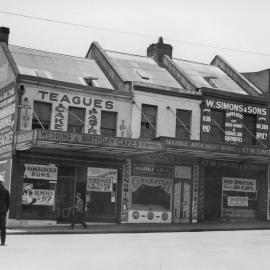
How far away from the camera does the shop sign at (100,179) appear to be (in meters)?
26.9

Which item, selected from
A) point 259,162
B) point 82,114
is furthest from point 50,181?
point 259,162

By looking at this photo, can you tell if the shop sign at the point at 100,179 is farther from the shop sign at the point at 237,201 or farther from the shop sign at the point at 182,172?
the shop sign at the point at 237,201

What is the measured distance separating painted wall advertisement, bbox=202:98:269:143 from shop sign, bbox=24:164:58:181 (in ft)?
29.0

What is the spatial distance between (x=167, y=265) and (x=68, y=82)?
16426 millimetres

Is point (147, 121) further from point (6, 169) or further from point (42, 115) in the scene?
point (6, 169)

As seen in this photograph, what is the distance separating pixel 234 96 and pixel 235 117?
1.21 m

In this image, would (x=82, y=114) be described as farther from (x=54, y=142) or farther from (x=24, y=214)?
(x=24, y=214)

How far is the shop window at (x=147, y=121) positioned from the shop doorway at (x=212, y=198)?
436 cm

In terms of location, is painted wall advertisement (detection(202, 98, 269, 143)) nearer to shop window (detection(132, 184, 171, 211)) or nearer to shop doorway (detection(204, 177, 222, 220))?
shop doorway (detection(204, 177, 222, 220))

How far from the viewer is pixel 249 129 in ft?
104

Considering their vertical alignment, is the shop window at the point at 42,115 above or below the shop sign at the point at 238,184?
above

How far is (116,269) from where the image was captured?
35.9ft

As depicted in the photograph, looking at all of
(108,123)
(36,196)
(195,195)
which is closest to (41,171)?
(36,196)

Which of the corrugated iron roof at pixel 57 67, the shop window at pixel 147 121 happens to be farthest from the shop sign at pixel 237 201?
the corrugated iron roof at pixel 57 67
